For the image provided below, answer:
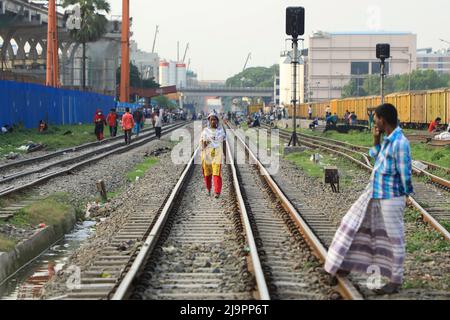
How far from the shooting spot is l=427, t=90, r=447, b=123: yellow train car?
44797 mm

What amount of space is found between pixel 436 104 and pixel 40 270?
3774 cm

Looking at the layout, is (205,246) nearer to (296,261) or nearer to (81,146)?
(296,261)

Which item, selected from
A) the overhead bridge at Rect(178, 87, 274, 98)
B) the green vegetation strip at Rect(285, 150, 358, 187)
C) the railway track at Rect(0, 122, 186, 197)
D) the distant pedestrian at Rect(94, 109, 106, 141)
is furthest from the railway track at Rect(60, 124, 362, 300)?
the overhead bridge at Rect(178, 87, 274, 98)

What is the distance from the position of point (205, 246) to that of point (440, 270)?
3277mm

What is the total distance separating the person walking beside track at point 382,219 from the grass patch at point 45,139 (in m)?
23.4

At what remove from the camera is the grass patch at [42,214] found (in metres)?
14.4

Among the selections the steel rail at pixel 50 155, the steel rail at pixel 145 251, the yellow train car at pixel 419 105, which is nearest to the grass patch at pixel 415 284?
the steel rail at pixel 145 251

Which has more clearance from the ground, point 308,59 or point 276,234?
point 308,59

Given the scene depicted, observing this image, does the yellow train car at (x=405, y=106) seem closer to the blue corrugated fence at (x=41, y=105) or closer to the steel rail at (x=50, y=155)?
the steel rail at (x=50, y=155)

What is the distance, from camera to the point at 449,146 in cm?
3123

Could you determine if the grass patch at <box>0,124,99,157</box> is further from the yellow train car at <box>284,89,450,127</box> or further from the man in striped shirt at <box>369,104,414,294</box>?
the man in striped shirt at <box>369,104,414,294</box>

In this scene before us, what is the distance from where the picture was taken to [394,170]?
845 centimetres

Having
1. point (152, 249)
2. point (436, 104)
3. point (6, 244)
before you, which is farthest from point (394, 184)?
point (436, 104)
